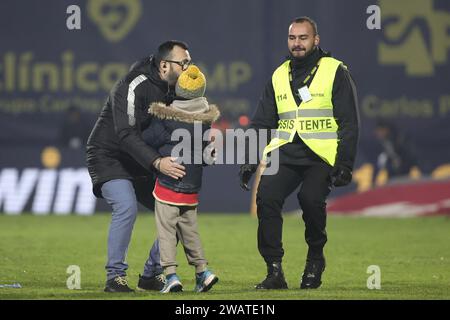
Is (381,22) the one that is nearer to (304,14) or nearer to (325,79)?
(304,14)

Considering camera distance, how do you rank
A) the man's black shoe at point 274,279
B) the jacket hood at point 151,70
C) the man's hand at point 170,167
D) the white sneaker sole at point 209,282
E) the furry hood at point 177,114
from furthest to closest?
the man's black shoe at point 274,279 < the jacket hood at point 151,70 < the white sneaker sole at point 209,282 < the furry hood at point 177,114 < the man's hand at point 170,167

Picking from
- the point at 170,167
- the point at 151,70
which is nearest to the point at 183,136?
the point at 170,167

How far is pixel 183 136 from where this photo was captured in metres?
9.53

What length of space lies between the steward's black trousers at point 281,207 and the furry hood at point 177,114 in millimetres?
899

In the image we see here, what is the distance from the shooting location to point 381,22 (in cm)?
1956

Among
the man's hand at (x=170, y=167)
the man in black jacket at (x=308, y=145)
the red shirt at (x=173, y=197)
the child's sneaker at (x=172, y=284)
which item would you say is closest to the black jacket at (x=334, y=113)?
the man in black jacket at (x=308, y=145)

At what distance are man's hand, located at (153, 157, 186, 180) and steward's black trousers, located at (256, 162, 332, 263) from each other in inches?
38.1

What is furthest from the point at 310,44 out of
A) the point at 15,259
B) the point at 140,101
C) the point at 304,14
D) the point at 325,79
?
the point at 304,14

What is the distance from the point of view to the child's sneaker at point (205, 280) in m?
9.59

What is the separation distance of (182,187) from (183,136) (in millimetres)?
396

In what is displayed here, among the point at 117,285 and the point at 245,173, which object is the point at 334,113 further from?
the point at 117,285

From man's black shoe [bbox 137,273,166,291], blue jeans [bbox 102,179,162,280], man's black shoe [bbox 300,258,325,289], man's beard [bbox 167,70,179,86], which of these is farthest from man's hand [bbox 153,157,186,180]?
man's black shoe [bbox 300,258,325,289]

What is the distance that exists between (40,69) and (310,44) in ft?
33.8

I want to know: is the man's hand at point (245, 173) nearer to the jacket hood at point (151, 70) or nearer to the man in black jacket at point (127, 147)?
the man in black jacket at point (127, 147)
